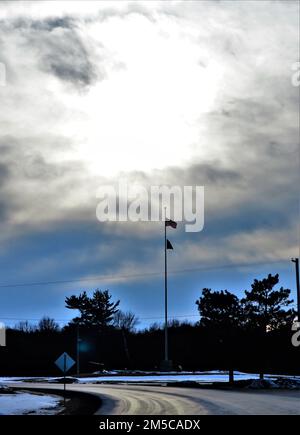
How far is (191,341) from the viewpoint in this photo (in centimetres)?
9075

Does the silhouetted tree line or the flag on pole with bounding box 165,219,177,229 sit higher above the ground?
the flag on pole with bounding box 165,219,177,229

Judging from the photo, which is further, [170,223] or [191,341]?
[191,341]

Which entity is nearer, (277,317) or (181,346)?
(277,317)

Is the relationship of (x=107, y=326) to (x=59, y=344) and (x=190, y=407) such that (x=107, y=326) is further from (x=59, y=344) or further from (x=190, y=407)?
(x=190, y=407)

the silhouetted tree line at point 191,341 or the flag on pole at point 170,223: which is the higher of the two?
the flag on pole at point 170,223

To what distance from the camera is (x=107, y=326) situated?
118938mm

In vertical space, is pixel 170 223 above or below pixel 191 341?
above

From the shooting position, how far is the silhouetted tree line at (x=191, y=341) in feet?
212

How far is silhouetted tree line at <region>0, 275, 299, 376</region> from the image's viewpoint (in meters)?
64.7

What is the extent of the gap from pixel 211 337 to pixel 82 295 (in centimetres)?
4247
